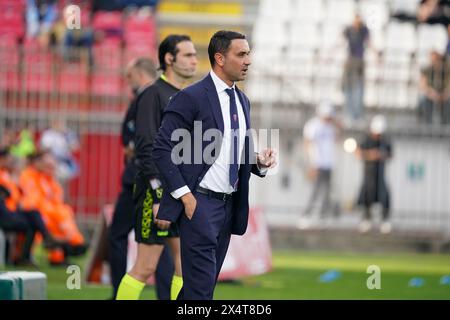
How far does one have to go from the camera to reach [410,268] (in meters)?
18.0

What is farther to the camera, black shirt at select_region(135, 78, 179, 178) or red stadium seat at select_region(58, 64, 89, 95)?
red stadium seat at select_region(58, 64, 89, 95)

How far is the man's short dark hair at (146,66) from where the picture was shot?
1171 centimetres

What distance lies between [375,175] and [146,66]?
11.4m

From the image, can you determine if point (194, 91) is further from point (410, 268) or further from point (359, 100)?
point (359, 100)

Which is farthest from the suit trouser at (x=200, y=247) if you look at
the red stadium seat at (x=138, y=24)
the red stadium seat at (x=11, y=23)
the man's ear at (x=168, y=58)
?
the red stadium seat at (x=138, y=24)

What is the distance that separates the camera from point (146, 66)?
11.7 metres

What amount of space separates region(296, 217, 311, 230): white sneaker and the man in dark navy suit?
13.4 metres

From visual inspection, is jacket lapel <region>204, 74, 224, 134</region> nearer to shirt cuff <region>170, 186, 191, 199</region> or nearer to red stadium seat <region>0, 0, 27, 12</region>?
shirt cuff <region>170, 186, 191, 199</region>

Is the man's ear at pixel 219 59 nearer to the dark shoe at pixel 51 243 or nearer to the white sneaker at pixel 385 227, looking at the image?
the dark shoe at pixel 51 243

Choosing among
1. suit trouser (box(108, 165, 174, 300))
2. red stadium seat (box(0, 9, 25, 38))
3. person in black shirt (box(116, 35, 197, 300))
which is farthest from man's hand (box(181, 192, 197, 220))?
red stadium seat (box(0, 9, 25, 38))

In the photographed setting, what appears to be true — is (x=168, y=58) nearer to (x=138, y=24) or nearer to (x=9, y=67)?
(x=9, y=67)

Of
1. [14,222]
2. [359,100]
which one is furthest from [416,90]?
[14,222]

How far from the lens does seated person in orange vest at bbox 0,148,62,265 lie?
16922mm

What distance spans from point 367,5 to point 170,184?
62.2ft
